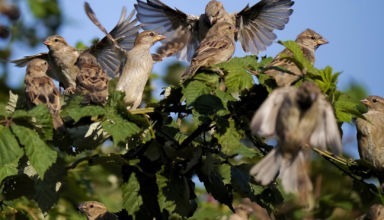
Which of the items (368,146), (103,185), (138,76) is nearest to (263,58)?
(138,76)

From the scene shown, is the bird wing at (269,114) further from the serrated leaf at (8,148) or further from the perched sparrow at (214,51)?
the perched sparrow at (214,51)

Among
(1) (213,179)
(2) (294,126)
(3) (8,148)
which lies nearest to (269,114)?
(2) (294,126)

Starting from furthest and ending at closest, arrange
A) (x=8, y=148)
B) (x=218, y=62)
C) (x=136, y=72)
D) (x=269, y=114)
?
(x=136, y=72) < (x=218, y=62) < (x=8, y=148) < (x=269, y=114)

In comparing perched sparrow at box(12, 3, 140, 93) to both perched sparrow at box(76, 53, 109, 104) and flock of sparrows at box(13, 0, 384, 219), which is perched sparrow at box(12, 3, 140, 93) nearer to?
flock of sparrows at box(13, 0, 384, 219)

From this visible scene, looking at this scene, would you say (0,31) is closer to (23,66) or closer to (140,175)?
(23,66)

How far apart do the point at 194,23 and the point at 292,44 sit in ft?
12.9

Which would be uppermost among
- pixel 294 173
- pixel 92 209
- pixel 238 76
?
pixel 238 76

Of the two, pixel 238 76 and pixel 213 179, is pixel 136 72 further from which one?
pixel 238 76

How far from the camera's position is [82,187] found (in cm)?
712

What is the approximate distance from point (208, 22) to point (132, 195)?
3.27 m

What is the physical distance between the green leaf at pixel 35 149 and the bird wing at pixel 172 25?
3523mm

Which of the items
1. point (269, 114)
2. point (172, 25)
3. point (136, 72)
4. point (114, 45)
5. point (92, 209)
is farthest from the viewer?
point (172, 25)

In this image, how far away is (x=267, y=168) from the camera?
3938mm

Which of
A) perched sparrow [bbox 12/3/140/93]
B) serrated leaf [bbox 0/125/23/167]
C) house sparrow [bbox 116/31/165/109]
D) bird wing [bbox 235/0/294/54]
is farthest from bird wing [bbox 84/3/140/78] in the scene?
serrated leaf [bbox 0/125/23/167]
